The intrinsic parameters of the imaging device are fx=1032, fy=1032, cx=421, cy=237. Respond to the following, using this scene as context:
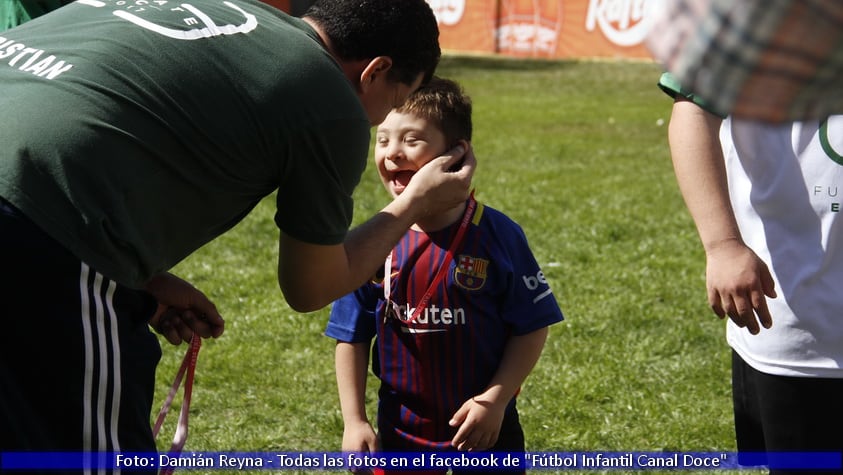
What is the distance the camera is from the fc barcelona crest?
280 centimetres

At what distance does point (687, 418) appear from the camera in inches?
167

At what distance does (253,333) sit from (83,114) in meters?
3.31

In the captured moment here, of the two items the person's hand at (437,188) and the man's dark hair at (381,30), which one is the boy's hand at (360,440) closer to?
the person's hand at (437,188)

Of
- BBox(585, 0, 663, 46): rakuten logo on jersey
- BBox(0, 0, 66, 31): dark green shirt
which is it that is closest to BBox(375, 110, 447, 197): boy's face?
BBox(0, 0, 66, 31): dark green shirt

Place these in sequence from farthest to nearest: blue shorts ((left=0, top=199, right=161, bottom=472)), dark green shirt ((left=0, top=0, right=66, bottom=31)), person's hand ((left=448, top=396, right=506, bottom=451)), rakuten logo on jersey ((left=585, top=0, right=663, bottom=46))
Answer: rakuten logo on jersey ((left=585, top=0, right=663, bottom=46)) → dark green shirt ((left=0, top=0, right=66, bottom=31)) → person's hand ((left=448, top=396, right=506, bottom=451)) → blue shorts ((left=0, top=199, right=161, bottom=472))

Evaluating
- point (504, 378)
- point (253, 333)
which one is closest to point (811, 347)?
point (504, 378)

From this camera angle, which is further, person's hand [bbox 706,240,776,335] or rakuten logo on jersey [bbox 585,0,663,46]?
rakuten logo on jersey [bbox 585,0,663,46]

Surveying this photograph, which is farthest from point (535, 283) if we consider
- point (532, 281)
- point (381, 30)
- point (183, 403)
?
point (183, 403)

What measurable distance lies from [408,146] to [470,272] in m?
0.39

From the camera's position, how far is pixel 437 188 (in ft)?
8.29

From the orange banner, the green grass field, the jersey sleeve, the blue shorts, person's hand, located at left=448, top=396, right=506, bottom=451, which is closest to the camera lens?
the blue shorts

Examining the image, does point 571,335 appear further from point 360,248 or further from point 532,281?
point 360,248

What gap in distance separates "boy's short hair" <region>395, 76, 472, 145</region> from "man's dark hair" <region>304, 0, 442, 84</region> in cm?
42

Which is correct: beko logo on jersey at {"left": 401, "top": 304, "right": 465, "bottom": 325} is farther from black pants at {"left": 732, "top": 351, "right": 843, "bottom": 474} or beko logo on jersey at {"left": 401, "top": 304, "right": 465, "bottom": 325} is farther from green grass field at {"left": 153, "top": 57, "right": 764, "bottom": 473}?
green grass field at {"left": 153, "top": 57, "right": 764, "bottom": 473}
